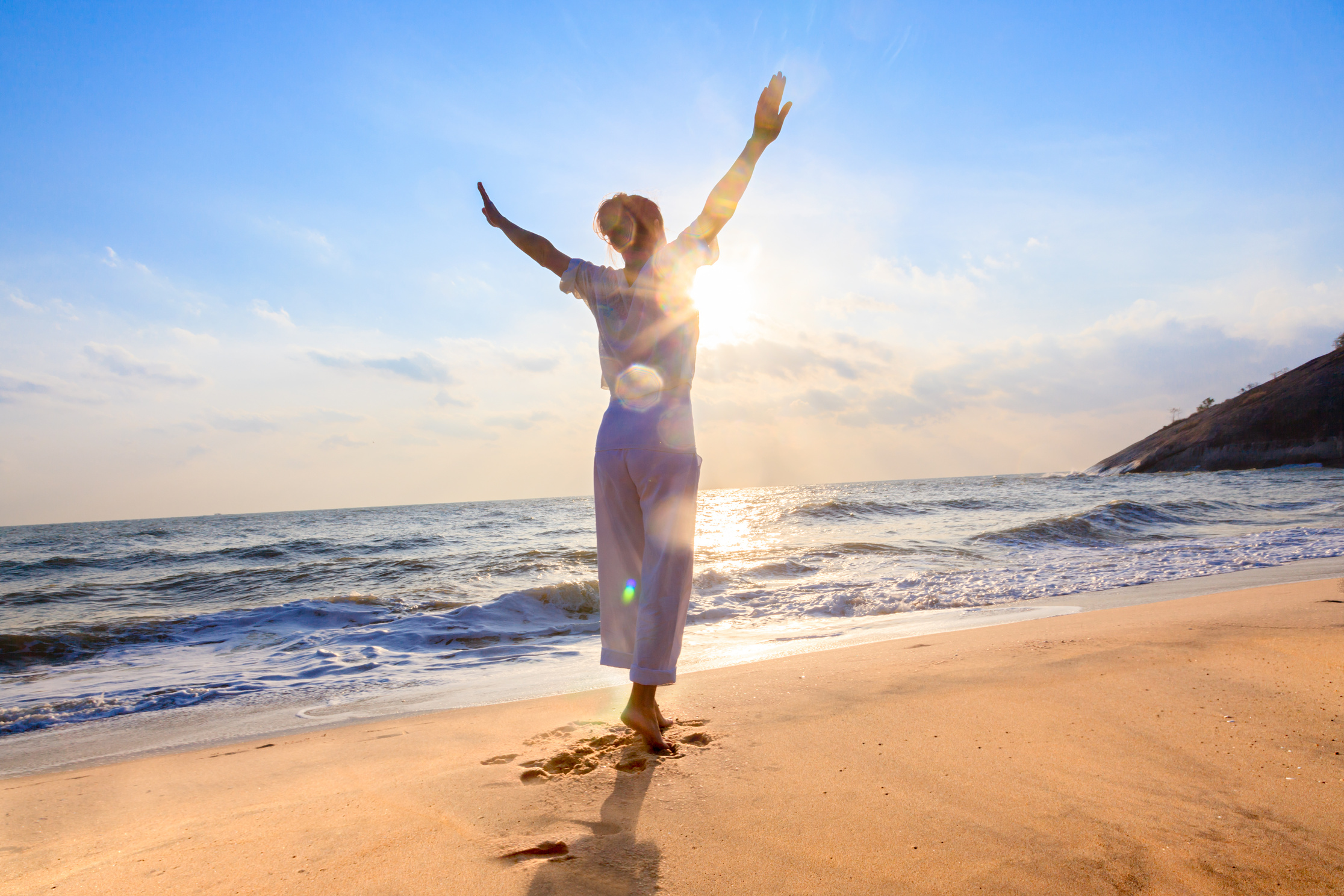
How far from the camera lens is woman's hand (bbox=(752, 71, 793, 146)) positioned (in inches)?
89.2

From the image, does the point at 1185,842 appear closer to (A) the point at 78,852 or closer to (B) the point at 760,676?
(B) the point at 760,676

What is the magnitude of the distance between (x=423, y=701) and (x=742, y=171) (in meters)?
3.43

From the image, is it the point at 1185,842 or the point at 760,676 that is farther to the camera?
the point at 760,676

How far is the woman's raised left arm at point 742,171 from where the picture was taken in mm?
2234

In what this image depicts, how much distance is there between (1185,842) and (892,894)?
66 cm

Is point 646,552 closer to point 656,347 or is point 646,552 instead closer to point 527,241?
point 656,347

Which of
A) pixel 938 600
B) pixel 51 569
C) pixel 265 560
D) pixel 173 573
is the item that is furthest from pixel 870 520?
pixel 51 569

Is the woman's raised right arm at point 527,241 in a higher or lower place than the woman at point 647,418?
higher

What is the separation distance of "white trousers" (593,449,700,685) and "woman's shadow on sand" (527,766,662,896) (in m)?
0.54

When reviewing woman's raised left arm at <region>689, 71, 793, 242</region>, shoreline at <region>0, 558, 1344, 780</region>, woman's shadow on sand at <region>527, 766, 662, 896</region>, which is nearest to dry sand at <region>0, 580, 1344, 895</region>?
woman's shadow on sand at <region>527, 766, 662, 896</region>

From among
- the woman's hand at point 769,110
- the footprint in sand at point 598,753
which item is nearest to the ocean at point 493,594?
the footprint in sand at point 598,753

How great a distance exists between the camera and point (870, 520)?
17.7 metres

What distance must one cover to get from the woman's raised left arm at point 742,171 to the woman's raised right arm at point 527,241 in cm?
52

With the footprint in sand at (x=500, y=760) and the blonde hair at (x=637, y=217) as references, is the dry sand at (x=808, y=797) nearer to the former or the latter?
the footprint in sand at (x=500, y=760)
